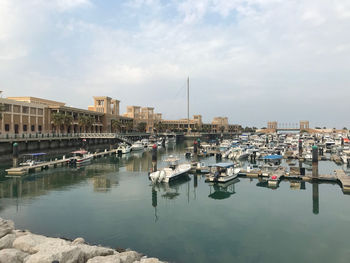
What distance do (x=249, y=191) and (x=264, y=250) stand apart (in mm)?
18207

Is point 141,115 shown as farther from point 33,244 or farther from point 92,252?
point 92,252

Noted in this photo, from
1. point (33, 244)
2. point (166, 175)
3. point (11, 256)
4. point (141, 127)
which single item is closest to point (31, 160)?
point (166, 175)

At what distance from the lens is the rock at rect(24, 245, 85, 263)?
517 inches

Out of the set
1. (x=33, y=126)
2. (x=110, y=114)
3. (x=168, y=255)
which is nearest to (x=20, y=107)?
(x=33, y=126)

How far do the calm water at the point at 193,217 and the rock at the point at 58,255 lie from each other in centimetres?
596

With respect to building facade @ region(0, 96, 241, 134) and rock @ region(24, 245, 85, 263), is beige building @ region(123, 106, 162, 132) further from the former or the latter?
rock @ region(24, 245, 85, 263)

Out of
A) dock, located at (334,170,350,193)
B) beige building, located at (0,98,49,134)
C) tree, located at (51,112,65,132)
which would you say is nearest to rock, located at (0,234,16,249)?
dock, located at (334,170,350,193)


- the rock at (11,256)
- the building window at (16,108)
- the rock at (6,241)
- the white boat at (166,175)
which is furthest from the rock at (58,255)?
the building window at (16,108)

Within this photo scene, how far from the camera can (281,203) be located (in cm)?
3112

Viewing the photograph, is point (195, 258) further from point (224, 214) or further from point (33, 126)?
point (33, 126)

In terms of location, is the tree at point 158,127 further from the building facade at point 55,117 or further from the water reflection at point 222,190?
the water reflection at point 222,190

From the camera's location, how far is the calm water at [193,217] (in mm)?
19438

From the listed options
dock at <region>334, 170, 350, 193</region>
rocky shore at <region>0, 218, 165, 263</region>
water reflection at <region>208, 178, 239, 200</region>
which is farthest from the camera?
dock at <region>334, 170, 350, 193</region>

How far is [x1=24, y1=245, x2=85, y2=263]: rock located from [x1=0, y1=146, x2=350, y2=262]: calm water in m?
5.96
